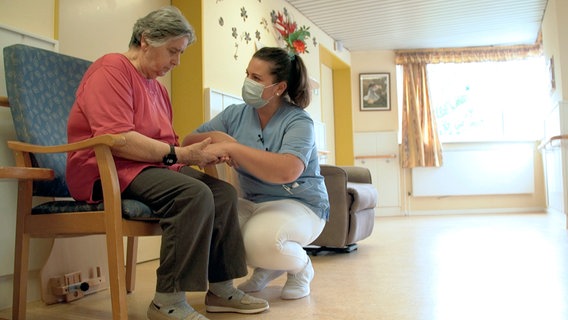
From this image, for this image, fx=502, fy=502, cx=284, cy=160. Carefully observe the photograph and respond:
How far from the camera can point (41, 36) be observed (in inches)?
86.4

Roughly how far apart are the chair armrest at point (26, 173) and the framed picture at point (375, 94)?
5921mm

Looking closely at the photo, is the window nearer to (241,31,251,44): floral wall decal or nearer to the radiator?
the radiator

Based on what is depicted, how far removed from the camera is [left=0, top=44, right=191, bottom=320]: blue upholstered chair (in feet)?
4.93

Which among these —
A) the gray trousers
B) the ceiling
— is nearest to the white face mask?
the gray trousers

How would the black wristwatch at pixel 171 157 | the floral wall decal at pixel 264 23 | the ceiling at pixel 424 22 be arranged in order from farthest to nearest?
the ceiling at pixel 424 22
the floral wall decal at pixel 264 23
the black wristwatch at pixel 171 157

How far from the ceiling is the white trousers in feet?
12.0

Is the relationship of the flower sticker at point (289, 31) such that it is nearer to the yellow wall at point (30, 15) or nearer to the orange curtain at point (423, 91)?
the orange curtain at point (423, 91)

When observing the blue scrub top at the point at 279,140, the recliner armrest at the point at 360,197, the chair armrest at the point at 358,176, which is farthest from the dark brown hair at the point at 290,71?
the chair armrest at the point at 358,176

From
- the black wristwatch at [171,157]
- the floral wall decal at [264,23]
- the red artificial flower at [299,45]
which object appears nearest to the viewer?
the black wristwatch at [171,157]

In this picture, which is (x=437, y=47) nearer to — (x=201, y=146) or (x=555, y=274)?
(x=555, y=274)

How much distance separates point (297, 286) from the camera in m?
2.11

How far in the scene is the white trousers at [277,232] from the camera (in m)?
1.90

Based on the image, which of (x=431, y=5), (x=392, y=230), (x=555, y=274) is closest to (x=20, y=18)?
(x=555, y=274)

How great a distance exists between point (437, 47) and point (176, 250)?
21.3ft
